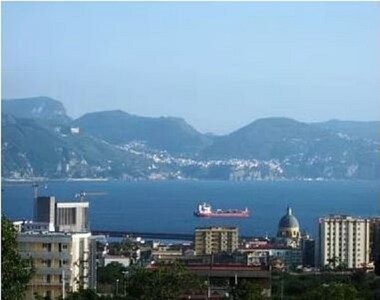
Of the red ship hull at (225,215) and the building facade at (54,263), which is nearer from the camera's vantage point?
the building facade at (54,263)

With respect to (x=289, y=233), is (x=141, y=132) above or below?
above

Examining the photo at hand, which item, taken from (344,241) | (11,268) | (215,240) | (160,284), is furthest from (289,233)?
(11,268)

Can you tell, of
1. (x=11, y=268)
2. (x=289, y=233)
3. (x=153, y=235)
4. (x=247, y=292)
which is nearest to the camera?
(x=11, y=268)

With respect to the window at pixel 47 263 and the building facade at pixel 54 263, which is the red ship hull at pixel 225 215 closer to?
the building facade at pixel 54 263

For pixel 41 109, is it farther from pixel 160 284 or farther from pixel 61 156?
pixel 160 284

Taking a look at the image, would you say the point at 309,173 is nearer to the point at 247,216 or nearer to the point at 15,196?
the point at 247,216

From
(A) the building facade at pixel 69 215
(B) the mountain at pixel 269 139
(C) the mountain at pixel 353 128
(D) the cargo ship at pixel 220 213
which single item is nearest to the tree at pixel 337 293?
(A) the building facade at pixel 69 215

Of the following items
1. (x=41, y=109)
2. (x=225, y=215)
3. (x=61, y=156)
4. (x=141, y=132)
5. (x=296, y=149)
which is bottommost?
(x=225, y=215)

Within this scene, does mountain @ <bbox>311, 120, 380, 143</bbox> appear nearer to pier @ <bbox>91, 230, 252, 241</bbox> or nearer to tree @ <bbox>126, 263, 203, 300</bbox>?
pier @ <bbox>91, 230, 252, 241</bbox>
